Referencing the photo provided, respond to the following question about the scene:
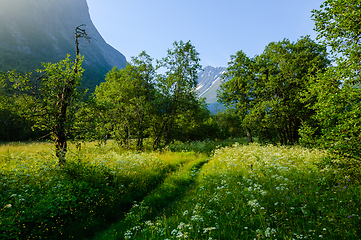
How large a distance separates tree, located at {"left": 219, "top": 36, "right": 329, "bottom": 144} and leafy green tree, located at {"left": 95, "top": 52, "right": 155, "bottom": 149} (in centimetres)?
1099

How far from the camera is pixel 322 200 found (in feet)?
16.0

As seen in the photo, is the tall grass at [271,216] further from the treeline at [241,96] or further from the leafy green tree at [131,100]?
the leafy green tree at [131,100]

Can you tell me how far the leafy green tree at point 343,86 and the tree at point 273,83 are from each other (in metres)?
9.64

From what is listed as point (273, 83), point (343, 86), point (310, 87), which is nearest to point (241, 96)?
point (273, 83)

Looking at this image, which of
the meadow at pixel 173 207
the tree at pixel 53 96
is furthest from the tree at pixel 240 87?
the tree at pixel 53 96

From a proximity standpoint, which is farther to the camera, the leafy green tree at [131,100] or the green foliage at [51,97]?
the leafy green tree at [131,100]

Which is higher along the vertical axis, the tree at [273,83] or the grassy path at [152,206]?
the tree at [273,83]

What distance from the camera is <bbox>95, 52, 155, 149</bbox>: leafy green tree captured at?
1694 centimetres

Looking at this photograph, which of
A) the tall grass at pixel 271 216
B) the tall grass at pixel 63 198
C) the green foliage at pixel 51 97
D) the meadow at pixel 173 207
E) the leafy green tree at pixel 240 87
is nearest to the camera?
the tall grass at pixel 271 216

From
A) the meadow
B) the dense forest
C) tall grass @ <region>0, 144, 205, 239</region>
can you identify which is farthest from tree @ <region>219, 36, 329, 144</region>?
tall grass @ <region>0, 144, 205, 239</region>

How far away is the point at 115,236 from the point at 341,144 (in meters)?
7.90

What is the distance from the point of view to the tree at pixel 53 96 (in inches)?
272

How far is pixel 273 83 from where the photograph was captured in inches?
679

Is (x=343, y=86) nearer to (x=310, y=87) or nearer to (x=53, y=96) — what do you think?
(x=310, y=87)
